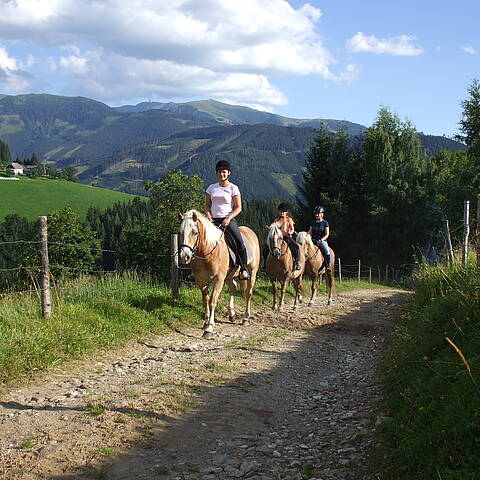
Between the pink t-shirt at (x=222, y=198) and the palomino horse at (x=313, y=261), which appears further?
the palomino horse at (x=313, y=261)

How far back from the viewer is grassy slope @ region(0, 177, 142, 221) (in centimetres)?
10931

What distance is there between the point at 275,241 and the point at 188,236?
4.66 metres

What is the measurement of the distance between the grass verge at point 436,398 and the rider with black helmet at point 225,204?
4581 millimetres

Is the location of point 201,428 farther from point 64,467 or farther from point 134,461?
point 64,467

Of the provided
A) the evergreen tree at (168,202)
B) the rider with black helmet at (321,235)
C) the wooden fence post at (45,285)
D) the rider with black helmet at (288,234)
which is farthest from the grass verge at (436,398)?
the evergreen tree at (168,202)

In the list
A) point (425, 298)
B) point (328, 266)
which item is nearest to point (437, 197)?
point (328, 266)

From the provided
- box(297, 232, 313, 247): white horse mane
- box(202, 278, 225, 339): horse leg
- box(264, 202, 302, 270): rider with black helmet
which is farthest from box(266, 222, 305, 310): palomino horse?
box(202, 278, 225, 339): horse leg

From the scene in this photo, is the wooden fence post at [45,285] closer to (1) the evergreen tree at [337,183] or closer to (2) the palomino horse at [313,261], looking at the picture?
(2) the palomino horse at [313,261]

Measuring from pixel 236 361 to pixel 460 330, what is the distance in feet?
11.9

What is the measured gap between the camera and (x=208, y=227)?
9477mm

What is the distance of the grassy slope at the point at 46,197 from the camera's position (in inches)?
4304

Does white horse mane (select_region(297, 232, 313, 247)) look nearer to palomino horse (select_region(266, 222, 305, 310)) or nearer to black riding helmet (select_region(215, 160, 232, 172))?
palomino horse (select_region(266, 222, 305, 310))

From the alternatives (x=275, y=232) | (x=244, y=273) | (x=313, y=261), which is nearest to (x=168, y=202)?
(x=313, y=261)

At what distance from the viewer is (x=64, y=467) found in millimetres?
4180
